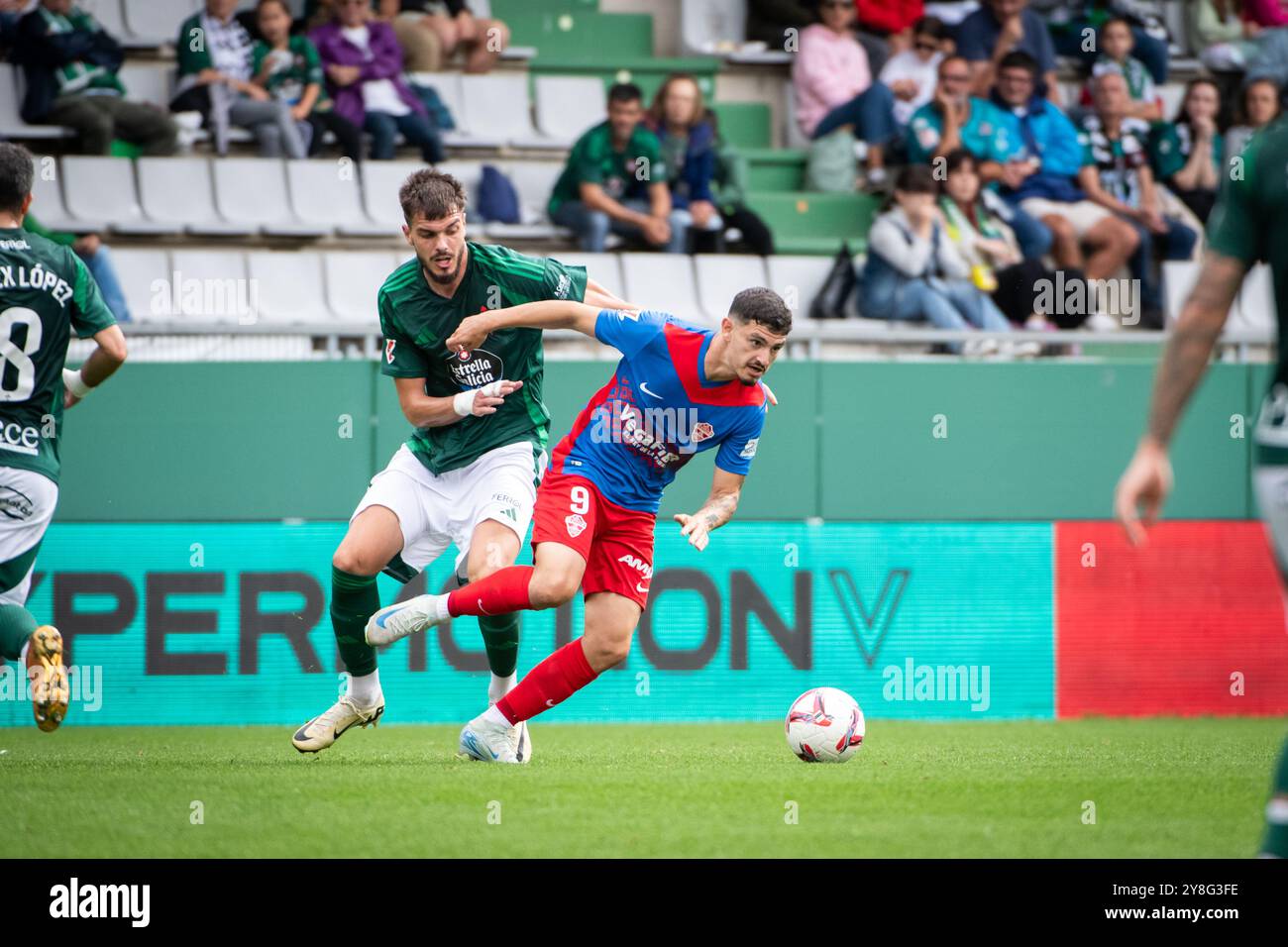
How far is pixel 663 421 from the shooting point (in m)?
7.08

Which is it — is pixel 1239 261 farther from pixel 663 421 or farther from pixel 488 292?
pixel 488 292

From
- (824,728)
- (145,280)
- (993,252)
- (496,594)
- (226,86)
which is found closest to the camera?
(496,594)

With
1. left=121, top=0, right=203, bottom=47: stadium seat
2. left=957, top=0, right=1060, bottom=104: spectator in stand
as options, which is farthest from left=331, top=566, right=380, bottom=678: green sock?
left=957, top=0, right=1060, bottom=104: spectator in stand

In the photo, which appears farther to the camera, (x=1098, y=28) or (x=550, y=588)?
(x=1098, y=28)

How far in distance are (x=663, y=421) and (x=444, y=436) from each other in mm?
1125

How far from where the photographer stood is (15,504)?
727 cm

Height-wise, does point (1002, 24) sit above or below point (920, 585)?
above

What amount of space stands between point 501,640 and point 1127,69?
9.86 metres

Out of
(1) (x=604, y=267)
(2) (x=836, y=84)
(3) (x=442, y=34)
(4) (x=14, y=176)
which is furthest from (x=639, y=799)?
(3) (x=442, y=34)

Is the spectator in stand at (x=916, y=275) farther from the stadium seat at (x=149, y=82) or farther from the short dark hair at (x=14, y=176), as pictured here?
the short dark hair at (x=14, y=176)

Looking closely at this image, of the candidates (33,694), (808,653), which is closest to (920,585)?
(808,653)

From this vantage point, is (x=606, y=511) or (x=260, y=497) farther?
(x=260, y=497)

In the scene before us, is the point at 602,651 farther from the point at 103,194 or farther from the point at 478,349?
the point at 103,194

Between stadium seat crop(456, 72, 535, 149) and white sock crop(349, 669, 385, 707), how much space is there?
794 centimetres
